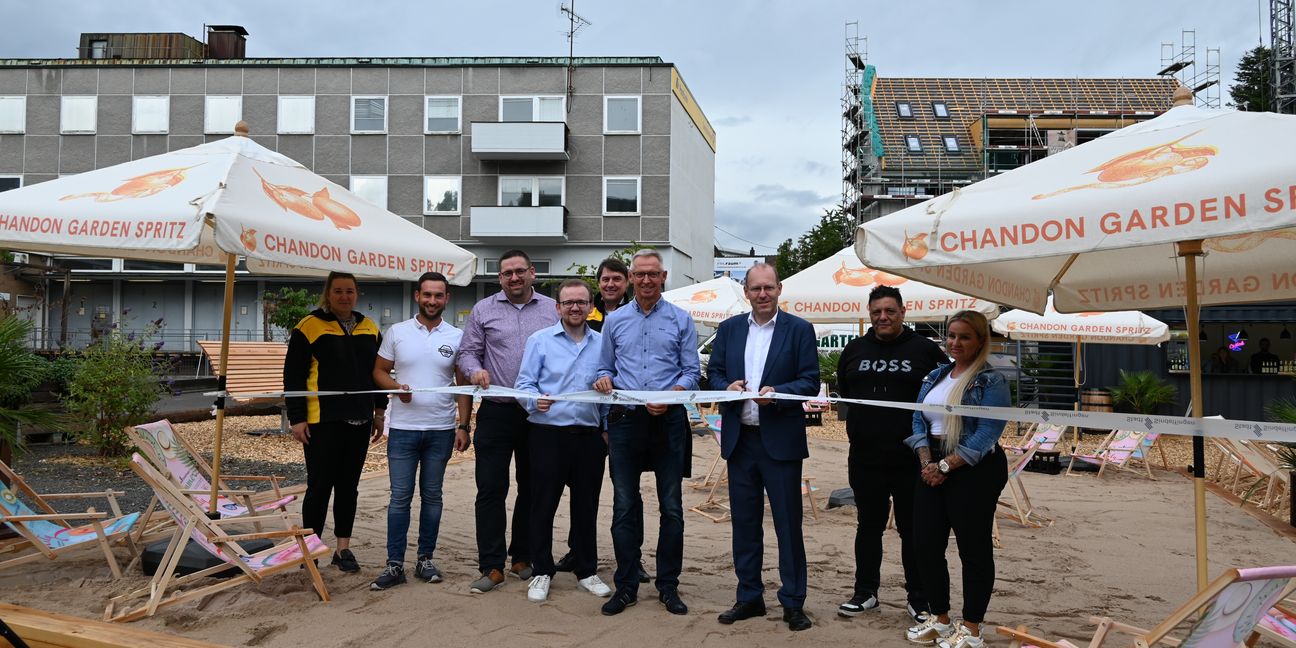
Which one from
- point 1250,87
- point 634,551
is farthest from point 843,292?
point 1250,87

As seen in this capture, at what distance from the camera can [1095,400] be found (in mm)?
17250

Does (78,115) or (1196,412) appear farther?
(78,115)

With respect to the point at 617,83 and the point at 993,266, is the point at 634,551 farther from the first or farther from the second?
the point at 617,83

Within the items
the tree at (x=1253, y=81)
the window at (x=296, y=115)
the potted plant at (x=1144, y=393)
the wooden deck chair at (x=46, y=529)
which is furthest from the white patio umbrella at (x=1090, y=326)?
the tree at (x=1253, y=81)

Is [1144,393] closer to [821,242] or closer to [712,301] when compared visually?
[712,301]

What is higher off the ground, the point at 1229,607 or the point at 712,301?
the point at 712,301

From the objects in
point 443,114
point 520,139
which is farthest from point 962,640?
point 443,114

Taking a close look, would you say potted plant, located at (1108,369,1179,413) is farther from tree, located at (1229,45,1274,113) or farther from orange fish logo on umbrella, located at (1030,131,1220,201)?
tree, located at (1229,45,1274,113)

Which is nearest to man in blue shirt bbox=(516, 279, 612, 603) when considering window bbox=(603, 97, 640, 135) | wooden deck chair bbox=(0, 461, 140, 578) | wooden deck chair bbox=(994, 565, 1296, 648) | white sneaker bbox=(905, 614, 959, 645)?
white sneaker bbox=(905, 614, 959, 645)

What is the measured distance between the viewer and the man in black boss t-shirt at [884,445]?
191 inches

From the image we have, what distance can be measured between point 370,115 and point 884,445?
31.1 meters

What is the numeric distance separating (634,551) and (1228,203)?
10.6 feet

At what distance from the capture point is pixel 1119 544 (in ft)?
23.7

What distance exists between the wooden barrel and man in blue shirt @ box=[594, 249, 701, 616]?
1457 centimetres
